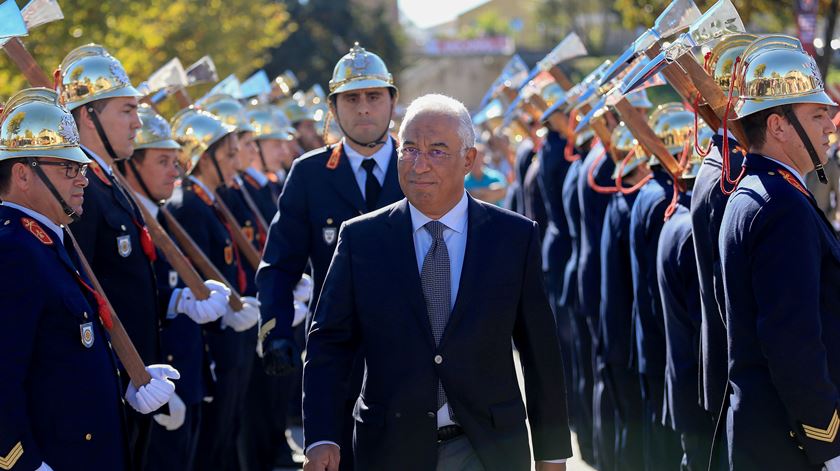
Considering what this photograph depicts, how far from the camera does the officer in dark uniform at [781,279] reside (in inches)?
155

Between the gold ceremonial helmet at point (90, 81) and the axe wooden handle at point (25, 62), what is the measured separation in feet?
0.63

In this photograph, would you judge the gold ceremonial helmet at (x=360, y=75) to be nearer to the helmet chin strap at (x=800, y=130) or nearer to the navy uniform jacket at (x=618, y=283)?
the navy uniform jacket at (x=618, y=283)

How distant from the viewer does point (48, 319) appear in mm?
4297

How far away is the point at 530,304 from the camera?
4.15 metres

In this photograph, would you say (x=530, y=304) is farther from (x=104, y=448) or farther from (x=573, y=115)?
(x=573, y=115)

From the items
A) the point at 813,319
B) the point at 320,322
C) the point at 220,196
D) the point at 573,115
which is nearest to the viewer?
the point at 813,319

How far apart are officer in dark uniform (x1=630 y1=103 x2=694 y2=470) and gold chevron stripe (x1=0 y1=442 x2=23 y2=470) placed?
10.9 feet

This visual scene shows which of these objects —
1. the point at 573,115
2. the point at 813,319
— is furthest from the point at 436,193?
the point at 573,115

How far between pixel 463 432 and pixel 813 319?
1.23 meters

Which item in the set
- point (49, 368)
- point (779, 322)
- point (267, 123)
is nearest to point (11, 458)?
point (49, 368)

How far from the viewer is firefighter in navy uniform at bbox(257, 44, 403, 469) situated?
18.4 ft

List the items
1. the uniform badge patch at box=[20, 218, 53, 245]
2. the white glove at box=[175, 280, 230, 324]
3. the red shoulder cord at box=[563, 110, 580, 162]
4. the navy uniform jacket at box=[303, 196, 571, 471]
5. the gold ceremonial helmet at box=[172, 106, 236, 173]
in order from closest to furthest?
the navy uniform jacket at box=[303, 196, 571, 471] → the uniform badge patch at box=[20, 218, 53, 245] → the white glove at box=[175, 280, 230, 324] → the gold ceremonial helmet at box=[172, 106, 236, 173] → the red shoulder cord at box=[563, 110, 580, 162]

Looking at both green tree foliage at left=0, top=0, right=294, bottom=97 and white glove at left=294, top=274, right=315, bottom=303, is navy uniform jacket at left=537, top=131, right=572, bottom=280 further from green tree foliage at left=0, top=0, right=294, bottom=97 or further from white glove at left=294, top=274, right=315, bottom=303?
green tree foliage at left=0, top=0, right=294, bottom=97

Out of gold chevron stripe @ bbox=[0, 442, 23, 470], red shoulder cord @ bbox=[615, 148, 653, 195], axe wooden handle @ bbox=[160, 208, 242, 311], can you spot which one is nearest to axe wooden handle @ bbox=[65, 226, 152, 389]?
gold chevron stripe @ bbox=[0, 442, 23, 470]
